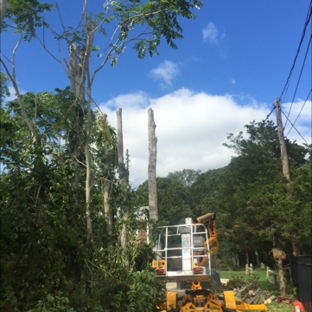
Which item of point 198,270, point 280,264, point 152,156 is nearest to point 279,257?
point 280,264

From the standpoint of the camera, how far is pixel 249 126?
23.6 m

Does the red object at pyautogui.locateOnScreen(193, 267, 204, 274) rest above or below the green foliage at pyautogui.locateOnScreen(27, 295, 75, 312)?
above

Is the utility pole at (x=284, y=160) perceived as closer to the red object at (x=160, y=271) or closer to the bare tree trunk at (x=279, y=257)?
the bare tree trunk at (x=279, y=257)

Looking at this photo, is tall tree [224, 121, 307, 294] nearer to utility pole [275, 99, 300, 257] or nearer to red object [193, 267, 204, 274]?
utility pole [275, 99, 300, 257]

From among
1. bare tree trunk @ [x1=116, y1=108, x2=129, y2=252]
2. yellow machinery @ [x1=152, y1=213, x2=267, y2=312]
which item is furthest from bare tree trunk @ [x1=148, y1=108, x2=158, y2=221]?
yellow machinery @ [x1=152, y1=213, x2=267, y2=312]

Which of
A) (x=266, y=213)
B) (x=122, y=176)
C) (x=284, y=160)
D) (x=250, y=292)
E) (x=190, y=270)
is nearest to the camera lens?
(x=190, y=270)

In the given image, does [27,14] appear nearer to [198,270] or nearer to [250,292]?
[198,270]

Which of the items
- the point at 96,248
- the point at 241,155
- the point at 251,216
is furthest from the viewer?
the point at 241,155

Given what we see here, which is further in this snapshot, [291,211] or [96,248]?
[291,211]

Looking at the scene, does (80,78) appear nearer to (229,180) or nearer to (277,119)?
(277,119)

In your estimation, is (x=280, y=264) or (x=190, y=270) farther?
(x=280, y=264)

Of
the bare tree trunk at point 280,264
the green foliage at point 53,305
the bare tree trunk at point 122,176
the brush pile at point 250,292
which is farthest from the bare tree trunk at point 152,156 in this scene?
the green foliage at point 53,305

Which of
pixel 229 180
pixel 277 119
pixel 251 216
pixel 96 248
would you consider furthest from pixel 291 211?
pixel 96 248

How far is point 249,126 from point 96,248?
702 inches
